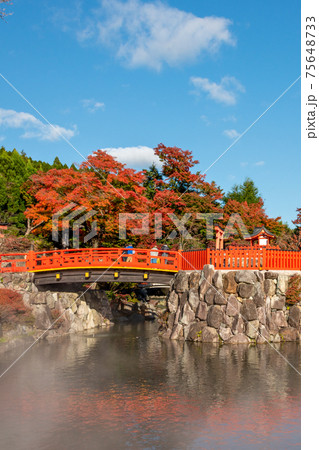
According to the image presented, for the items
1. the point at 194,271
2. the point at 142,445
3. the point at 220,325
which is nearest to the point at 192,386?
the point at 142,445

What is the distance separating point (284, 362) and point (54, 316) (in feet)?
47.8

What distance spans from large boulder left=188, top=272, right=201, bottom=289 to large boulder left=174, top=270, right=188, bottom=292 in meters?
0.25

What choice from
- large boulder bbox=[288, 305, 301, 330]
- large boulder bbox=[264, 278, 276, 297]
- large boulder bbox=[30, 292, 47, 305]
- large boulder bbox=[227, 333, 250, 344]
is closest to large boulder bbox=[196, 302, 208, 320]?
large boulder bbox=[227, 333, 250, 344]

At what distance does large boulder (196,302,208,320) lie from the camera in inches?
942

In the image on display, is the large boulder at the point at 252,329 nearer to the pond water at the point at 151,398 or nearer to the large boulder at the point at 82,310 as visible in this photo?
the pond water at the point at 151,398

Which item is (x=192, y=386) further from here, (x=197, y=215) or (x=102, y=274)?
(x=197, y=215)

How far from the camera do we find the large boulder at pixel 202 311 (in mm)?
23922

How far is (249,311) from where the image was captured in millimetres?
23406

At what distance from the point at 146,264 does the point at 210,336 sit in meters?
5.84

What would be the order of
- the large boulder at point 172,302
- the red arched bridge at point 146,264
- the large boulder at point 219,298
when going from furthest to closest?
the large boulder at point 172,302 < the red arched bridge at point 146,264 < the large boulder at point 219,298

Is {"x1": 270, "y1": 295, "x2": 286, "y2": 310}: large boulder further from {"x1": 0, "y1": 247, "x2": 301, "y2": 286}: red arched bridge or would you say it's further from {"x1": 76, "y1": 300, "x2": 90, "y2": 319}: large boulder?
{"x1": 76, "y1": 300, "x2": 90, "y2": 319}: large boulder

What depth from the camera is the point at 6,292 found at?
2603 cm

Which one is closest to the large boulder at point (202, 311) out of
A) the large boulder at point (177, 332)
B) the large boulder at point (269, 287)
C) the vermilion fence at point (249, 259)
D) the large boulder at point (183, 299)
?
the large boulder at point (183, 299)

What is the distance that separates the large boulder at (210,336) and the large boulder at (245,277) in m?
2.84
